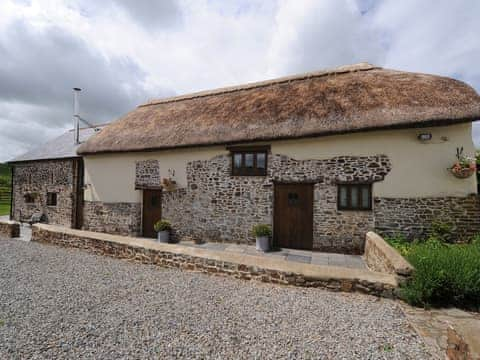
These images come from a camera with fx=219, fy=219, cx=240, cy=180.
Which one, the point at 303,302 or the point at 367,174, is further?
the point at 367,174

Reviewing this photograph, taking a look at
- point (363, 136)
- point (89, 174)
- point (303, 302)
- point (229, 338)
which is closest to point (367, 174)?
point (363, 136)

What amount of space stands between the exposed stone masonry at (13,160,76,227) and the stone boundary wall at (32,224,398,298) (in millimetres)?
5251

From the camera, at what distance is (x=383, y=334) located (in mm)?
2600

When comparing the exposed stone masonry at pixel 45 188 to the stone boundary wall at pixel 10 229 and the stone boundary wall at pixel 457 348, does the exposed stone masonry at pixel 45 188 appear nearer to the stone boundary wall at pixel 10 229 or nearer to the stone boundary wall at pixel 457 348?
the stone boundary wall at pixel 10 229

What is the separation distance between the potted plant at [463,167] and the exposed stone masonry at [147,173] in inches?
356

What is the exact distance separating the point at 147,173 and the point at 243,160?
161 inches

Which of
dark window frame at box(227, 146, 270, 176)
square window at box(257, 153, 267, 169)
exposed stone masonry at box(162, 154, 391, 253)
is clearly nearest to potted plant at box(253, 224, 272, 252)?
exposed stone masonry at box(162, 154, 391, 253)

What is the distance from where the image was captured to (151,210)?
8.84 metres

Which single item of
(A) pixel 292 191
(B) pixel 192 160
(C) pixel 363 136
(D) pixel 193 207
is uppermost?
(C) pixel 363 136

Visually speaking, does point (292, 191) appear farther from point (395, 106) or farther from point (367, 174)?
point (395, 106)

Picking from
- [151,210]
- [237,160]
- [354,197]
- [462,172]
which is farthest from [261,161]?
[462,172]

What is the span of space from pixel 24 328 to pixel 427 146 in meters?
8.72

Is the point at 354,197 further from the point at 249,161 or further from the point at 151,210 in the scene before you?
the point at 151,210

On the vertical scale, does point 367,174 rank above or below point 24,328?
above
